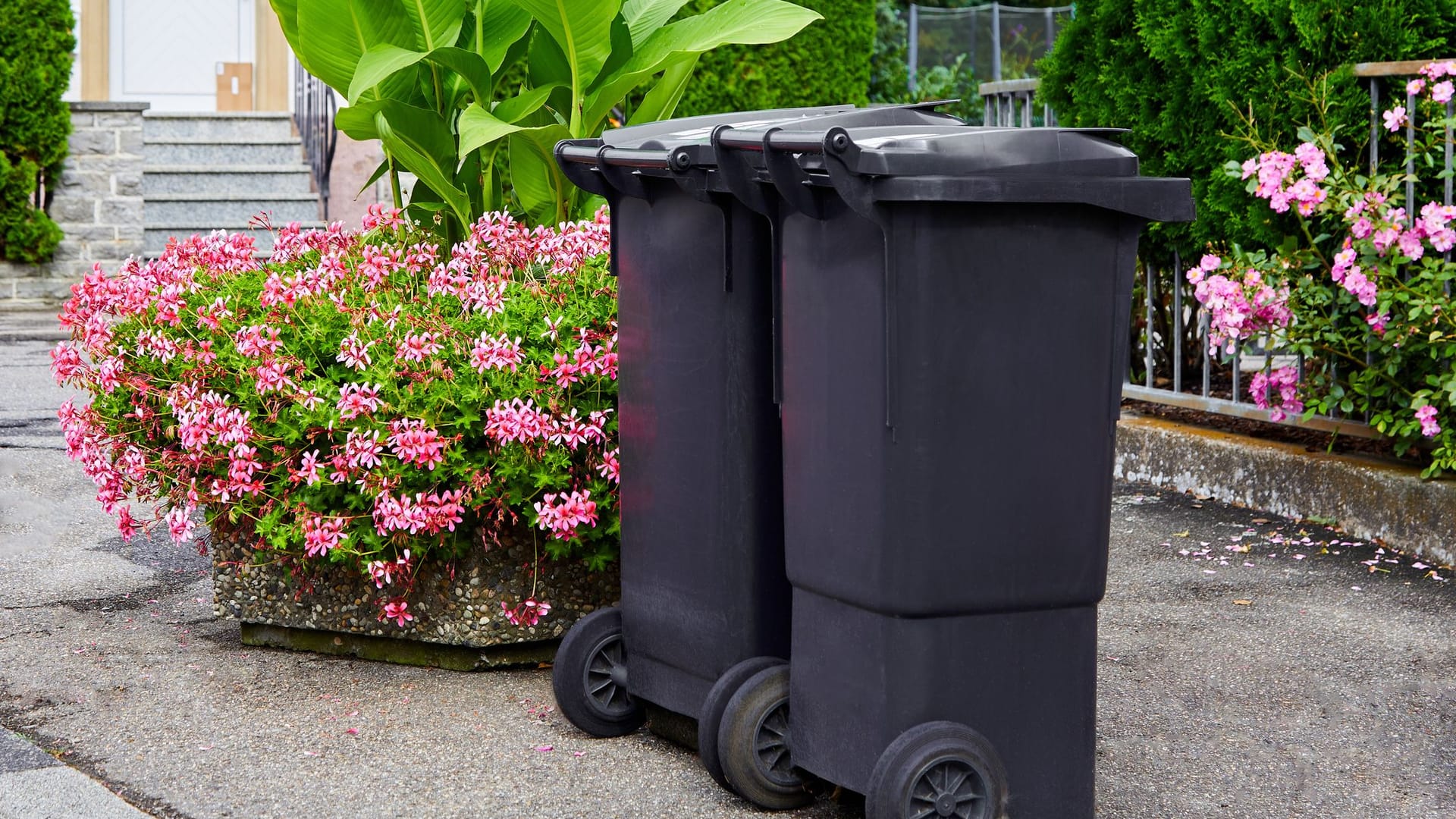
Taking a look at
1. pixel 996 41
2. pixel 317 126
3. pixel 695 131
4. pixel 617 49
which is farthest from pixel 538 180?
pixel 996 41

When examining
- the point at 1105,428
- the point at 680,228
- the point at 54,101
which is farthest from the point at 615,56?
the point at 54,101

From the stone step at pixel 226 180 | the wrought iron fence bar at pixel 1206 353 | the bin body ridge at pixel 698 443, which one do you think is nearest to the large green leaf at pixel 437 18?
the bin body ridge at pixel 698 443

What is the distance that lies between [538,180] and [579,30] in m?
0.47

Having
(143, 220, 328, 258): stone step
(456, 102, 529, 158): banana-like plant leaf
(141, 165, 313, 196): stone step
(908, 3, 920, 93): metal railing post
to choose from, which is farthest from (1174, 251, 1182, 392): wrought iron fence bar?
(908, 3, 920, 93): metal railing post

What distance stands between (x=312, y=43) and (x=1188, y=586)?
9.60 feet

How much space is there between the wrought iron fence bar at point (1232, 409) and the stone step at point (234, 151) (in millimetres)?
8543

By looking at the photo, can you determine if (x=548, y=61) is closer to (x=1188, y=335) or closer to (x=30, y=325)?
(x=1188, y=335)

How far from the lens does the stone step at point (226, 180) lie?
12.3 meters

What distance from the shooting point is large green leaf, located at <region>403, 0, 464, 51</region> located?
14.3 ft

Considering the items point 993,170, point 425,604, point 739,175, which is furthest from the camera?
point 425,604

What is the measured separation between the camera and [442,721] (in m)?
3.28

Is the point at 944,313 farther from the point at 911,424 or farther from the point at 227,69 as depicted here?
the point at 227,69

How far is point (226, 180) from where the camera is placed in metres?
12.4

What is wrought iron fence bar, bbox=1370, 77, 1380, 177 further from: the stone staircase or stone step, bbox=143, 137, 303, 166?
stone step, bbox=143, 137, 303, 166
